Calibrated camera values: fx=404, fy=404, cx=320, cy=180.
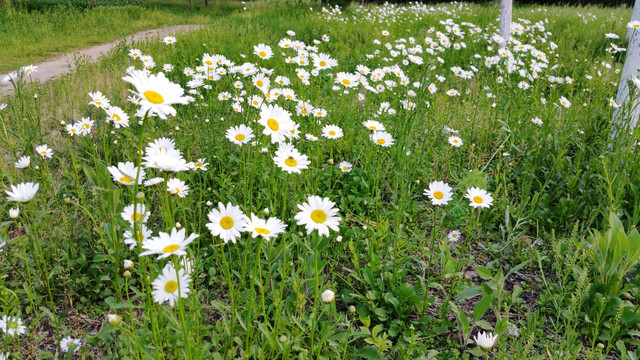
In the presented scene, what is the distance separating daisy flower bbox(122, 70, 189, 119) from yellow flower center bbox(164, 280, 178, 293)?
0.52 m

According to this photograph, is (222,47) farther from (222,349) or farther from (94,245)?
(222,349)

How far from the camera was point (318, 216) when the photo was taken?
1.29m

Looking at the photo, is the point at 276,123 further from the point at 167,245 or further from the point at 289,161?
the point at 167,245

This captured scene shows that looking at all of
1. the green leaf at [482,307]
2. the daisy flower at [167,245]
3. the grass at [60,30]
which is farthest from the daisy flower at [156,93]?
the grass at [60,30]

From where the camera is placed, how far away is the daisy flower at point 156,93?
0.98 metres

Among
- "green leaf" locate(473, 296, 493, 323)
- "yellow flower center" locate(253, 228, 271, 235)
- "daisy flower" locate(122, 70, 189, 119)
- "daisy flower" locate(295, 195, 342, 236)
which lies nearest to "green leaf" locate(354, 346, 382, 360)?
"green leaf" locate(473, 296, 493, 323)

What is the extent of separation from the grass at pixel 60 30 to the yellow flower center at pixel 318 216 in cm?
707

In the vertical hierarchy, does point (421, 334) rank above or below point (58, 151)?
below

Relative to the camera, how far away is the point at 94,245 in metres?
2.10

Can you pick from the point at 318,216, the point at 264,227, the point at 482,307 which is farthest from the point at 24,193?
the point at 482,307

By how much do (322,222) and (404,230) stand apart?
1268 millimetres

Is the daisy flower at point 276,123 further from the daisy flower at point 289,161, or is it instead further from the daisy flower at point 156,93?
the daisy flower at point 156,93

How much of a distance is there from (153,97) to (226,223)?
436mm

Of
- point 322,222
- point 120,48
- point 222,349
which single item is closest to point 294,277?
point 222,349
